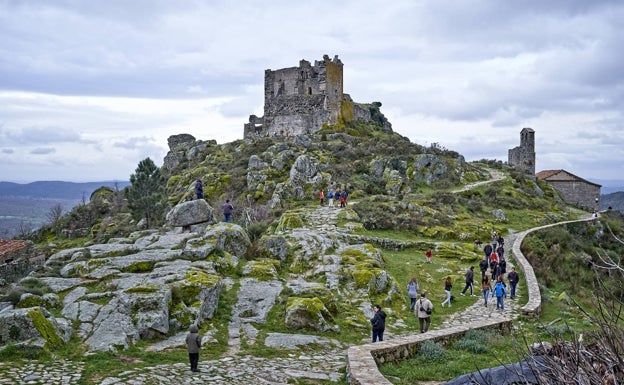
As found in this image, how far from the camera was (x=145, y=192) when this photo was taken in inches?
1535

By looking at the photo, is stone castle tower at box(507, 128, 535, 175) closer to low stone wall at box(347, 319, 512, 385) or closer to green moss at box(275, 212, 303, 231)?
green moss at box(275, 212, 303, 231)

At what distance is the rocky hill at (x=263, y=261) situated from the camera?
13438 mm

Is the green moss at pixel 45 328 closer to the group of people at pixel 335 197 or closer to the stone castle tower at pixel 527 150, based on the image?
the group of people at pixel 335 197

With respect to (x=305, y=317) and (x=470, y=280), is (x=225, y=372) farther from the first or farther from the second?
(x=470, y=280)

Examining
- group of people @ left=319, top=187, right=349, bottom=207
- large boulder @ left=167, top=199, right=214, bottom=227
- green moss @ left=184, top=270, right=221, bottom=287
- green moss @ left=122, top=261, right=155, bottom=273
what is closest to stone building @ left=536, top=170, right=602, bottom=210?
group of people @ left=319, top=187, right=349, bottom=207

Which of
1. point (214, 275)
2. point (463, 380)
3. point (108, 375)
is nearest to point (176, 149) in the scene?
point (214, 275)

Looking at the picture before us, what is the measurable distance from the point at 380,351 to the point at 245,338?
13.4 ft

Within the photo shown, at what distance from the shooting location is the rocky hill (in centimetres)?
1344

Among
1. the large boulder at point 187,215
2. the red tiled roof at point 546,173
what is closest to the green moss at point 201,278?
the large boulder at point 187,215

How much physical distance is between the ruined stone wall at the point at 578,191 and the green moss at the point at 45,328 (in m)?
63.8

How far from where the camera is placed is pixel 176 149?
65.7 meters

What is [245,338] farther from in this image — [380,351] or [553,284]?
[553,284]

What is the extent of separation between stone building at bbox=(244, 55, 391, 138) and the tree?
22.1 meters

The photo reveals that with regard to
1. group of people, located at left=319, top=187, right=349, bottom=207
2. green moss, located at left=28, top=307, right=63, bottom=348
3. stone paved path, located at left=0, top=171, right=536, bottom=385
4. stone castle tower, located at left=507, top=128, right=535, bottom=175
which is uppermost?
stone castle tower, located at left=507, top=128, right=535, bottom=175
